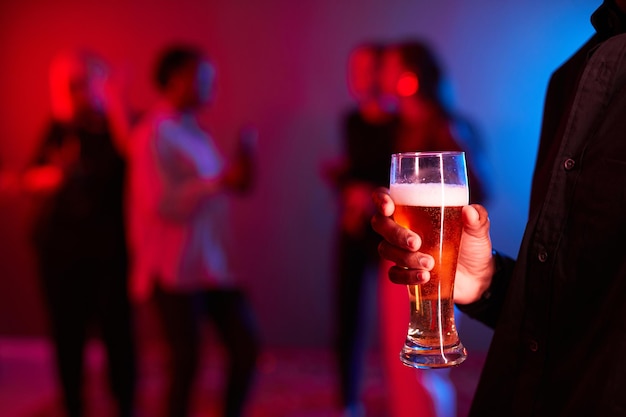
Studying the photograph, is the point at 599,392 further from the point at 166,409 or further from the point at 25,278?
the point at 25,278

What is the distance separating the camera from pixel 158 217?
2459 mm

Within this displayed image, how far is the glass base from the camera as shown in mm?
984

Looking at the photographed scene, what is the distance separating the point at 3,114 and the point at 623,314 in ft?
15.7

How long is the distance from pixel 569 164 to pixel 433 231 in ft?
0.76

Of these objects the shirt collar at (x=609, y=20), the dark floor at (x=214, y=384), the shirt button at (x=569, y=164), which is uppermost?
the shirt collar at (x=609, y=20)

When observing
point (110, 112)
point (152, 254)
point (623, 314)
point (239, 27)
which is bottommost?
point (152, 254)

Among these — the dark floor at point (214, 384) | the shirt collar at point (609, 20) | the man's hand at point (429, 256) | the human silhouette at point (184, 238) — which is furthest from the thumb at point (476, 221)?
the dark floor at point (214, 384)

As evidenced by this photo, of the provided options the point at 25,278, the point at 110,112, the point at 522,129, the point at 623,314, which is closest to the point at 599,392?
the point at 623,314

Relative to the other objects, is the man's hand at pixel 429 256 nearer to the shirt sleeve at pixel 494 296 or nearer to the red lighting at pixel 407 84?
the shirt sleeve at pixel 494 296

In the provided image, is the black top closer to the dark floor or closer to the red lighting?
the dark floor

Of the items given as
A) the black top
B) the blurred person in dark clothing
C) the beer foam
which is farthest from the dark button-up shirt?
the black top

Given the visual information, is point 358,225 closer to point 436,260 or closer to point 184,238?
point 184,238

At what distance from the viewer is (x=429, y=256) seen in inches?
36.6

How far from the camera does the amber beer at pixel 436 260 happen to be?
38.0 inches
